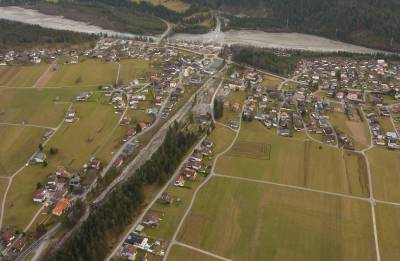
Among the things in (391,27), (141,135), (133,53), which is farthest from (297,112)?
(391,27)

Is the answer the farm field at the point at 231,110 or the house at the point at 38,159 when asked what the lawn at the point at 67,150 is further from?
the farm field at the point at 231,110

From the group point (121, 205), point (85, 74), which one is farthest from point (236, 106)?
point (85, 74)

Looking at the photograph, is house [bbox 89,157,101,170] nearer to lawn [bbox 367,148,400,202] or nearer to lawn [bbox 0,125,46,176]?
lawn [bbox 0,125,46,176]

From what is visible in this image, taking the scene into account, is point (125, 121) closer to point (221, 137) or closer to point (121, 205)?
point (221, 137)

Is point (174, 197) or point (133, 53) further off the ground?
point (133, 53)

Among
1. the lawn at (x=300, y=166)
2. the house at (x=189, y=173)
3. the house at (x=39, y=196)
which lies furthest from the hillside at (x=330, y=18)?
the house at (x=39, y=196)

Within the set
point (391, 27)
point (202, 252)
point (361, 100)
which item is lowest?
point (202, 252)

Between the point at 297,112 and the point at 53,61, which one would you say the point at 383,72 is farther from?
the point at 53,61
